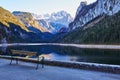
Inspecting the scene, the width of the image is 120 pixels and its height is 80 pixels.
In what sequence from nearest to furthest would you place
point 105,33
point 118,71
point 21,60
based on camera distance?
point 118,71, point 21,60, point 105,33

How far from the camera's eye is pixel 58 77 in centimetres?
1591

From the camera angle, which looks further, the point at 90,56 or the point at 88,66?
the point at 90,56

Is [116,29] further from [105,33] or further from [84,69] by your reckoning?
[84,69]

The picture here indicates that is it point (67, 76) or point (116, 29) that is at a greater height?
point (116, 29)

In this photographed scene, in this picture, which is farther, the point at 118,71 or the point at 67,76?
the point at 118,71

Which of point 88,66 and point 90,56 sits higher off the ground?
point 88,66

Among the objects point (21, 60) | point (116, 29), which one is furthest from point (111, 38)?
point (21, 60)

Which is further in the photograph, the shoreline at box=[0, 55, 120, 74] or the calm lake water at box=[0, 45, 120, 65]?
the calm lake water at box=[0, 45, 120, 65]

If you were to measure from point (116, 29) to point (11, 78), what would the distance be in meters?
177

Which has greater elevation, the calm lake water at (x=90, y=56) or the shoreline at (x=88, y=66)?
the shoreline at (x=88, y=66)

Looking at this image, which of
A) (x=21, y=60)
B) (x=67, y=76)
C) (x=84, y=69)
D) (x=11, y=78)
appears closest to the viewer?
(x=11, y=78)

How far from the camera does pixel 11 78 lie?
15297mm

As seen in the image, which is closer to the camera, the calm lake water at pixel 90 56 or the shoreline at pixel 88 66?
the shoreline at pixel 88 66

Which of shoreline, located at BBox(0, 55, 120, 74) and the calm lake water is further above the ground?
shoreline, located at BBox(0, 55, 120, 74)
